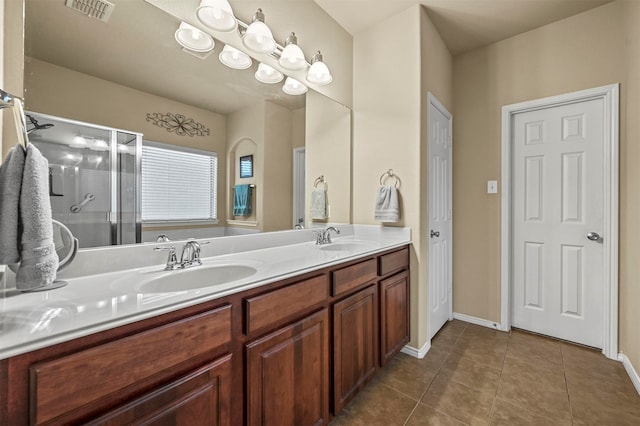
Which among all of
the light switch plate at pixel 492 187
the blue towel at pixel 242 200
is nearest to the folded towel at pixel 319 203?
the blue towel at pixel 242 200

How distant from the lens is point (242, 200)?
161 centimetres

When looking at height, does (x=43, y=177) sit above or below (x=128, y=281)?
above

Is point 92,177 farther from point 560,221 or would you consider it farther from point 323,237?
point 560,221

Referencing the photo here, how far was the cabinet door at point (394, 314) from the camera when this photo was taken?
1.72 metres

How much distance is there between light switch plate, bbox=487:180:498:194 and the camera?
247cm

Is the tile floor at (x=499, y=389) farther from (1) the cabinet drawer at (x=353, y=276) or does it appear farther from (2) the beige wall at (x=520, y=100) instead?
(1) the cabinet drawer at (x=353, y=276)

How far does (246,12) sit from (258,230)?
1240mm

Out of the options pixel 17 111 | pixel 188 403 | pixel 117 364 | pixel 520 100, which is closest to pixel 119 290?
pixel 117 364

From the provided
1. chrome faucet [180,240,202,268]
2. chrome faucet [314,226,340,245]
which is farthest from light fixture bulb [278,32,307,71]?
chrome faucet [180,240,202,268]

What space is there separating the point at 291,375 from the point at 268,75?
1.66m

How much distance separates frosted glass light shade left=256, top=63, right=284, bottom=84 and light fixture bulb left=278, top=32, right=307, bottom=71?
6 centimetres

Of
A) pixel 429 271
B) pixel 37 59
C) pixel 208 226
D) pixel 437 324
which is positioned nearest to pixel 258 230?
pixel 208 226

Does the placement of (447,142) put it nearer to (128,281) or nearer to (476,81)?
(476,81)

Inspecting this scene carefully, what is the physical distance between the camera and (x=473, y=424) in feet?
4.60
